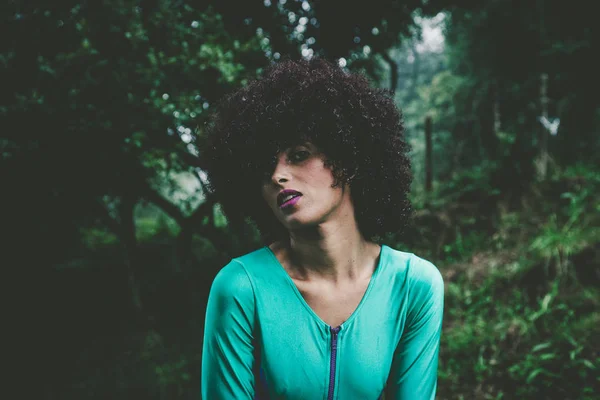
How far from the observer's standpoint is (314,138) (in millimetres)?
1629

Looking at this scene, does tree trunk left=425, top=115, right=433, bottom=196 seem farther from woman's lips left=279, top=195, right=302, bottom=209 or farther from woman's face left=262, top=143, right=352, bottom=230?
woman's lips left=279, top=195, right=302, bottom=209

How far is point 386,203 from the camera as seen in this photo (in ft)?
6.07

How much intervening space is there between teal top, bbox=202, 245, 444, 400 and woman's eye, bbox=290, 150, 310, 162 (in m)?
0.40

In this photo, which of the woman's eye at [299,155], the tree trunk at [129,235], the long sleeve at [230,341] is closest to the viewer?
the long sleeve at [230,341]

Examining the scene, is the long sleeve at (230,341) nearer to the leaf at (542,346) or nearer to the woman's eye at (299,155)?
the woman's eye at (299,155)

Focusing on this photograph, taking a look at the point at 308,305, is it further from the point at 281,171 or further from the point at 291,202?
the point at 281,171

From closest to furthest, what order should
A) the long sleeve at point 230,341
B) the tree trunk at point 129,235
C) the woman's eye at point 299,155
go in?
the long sleeve at point 230,341 → the woman's eye at point 299,155 → the tree trunk at point 129,235

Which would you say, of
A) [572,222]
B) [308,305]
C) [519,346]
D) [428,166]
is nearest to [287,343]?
[308,305]

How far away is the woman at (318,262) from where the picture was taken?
150cm

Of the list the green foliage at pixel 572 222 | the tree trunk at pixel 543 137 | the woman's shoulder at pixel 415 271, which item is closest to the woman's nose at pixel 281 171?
the woman's shoulder at pixel 415 271

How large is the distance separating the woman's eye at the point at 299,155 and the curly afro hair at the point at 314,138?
0.05 meters

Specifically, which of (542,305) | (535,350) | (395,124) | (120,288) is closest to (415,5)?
(542,305)

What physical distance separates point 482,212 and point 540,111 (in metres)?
3.57

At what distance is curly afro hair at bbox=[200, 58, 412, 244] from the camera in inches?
64.9
